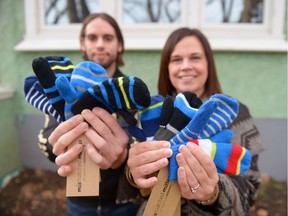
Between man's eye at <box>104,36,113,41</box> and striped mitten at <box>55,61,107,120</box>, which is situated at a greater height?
man's eye at <box>104,36,113,41</box>

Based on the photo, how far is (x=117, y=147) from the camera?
0.79 meters

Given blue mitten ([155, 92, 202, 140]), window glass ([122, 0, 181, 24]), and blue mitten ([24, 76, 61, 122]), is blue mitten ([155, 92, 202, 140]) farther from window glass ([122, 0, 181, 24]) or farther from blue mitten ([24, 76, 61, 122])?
window glass ([122, 0, 181, 24])

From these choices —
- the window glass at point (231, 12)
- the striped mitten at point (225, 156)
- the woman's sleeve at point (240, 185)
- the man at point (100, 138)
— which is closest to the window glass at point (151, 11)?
the window glass at point (231, 12)

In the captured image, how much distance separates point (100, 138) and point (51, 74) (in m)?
0.22

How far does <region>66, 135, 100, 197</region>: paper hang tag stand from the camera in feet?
2.50

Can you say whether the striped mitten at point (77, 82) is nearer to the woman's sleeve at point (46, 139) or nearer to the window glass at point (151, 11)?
the woman's sleeve at point (46, 139)

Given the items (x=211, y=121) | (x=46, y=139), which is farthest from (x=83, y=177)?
(x=46, y=139)

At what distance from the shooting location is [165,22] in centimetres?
303

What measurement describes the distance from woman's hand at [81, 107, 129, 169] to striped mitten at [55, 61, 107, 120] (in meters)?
0.05

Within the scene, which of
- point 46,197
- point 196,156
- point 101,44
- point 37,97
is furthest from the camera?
point 46,197

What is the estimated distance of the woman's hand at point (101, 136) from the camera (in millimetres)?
743

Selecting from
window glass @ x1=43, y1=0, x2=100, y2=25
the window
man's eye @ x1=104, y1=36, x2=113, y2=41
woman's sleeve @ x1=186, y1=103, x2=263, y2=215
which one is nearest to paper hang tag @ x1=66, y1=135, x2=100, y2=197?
woman's sleeve @ x1=186, y1=103, x2=263, y2=215

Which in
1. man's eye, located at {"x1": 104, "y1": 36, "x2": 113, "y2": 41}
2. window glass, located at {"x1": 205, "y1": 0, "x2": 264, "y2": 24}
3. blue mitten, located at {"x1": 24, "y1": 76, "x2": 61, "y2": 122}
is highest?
window glass, located at {"x1": 205, "y1": 0, "x2": 264, "y2": 24}

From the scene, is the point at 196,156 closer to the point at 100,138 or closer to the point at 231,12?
the point at 100,138
